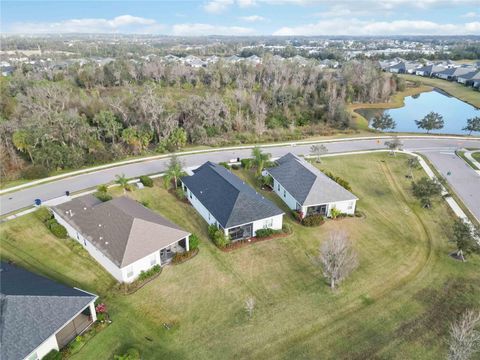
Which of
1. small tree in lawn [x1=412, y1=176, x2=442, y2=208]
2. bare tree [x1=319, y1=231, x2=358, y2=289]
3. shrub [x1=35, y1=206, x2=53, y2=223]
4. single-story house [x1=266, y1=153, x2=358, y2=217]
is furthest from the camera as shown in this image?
small tree in lawn [x1=412, y1=176, x2=442, y2=208]

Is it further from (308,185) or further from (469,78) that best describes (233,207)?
(469,78)

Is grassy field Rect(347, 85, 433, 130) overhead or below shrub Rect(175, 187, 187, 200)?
below

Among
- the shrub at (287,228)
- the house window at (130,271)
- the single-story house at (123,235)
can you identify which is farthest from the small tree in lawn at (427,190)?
the house window at (130,271)

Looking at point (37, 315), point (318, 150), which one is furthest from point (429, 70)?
point (37, 315)

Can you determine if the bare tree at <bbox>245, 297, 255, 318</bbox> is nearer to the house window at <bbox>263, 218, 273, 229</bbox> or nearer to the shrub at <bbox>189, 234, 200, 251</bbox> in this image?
the shrub at <bbox>189, 234, 200, 251</bbox>

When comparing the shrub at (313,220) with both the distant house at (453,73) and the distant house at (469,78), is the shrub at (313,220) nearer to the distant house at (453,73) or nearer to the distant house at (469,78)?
the distant house at (469,78)

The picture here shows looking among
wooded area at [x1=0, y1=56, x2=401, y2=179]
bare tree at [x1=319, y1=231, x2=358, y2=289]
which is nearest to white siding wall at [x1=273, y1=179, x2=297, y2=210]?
bare tree at [x1=319, y1=231, x2=358, y2=289]
